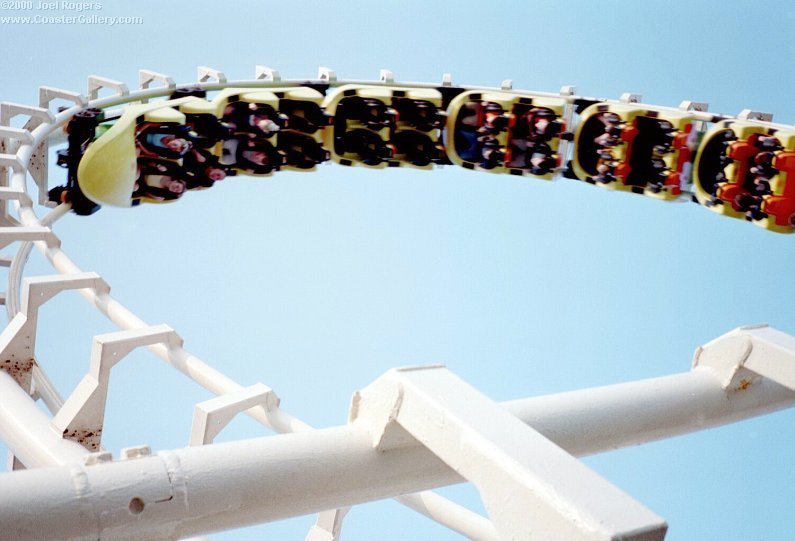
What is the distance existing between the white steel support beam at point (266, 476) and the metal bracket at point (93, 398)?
1.56m

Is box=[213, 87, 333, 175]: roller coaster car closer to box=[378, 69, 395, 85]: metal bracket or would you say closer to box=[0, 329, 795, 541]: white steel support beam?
box=[378, 69, 395, 85]: metal bracket

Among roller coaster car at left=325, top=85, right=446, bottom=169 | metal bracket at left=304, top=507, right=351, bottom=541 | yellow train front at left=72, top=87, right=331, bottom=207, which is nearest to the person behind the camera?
metal bracket at left=304, top=507, right=351, bottom=541

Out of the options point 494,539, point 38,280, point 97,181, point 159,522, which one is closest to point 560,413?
point 159,522

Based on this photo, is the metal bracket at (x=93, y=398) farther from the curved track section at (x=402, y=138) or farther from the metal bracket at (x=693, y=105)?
the metal bracket at (x=693, y=105)

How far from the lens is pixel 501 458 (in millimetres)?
1847

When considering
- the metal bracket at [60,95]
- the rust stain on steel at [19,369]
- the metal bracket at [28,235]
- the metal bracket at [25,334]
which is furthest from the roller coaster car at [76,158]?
the rust stain on steel at [19,369]

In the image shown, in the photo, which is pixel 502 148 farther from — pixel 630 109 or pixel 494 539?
pixel 494 539

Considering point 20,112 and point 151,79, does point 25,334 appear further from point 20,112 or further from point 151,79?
point 151,79

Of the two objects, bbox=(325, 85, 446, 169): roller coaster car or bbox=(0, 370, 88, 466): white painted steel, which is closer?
bbox=(0, 370, 88, 466): white painted steel

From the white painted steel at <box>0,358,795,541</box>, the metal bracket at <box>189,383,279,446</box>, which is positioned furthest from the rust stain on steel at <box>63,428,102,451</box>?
the white painted steel at <box>0,358,795,541</box>

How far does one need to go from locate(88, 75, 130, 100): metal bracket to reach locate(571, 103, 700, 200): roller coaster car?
211 inches

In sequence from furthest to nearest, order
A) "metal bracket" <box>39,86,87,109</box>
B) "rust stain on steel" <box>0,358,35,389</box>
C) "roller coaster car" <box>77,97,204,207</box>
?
"metal bracket" <box>39,86,87,109</box> < "roller coaster car" <box>77,97,204,207</box> < "rust stain on steel" <box>0,358,35,389</box>

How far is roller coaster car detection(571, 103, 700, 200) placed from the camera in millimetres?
10562

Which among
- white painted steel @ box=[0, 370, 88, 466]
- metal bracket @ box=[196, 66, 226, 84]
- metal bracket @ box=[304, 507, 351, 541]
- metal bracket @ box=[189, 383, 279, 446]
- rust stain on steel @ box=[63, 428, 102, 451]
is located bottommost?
metal bracket @ box=[304, 507, 351, 541]
